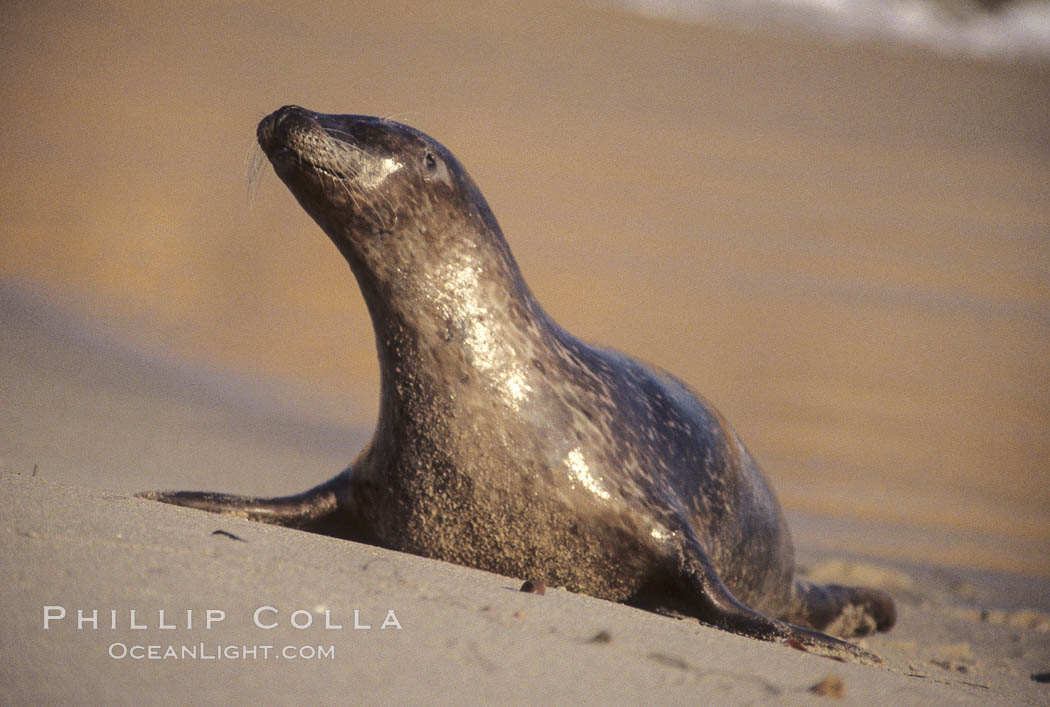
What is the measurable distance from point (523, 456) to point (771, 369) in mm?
9010

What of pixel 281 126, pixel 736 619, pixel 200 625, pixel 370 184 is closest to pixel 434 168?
pixel 370 184

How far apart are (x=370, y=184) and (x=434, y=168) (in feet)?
0.80

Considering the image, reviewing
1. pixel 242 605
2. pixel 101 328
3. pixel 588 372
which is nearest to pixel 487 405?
pixel 588 372

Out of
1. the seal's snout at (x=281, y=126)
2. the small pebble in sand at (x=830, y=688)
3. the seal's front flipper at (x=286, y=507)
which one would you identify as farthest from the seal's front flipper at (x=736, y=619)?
the seal's snout at (x=281, y=126)

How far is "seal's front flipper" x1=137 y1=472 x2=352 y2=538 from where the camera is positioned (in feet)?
13.9

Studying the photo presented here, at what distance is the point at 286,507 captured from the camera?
4383 mm

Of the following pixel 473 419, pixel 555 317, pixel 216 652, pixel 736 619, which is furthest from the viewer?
pixel 555 317

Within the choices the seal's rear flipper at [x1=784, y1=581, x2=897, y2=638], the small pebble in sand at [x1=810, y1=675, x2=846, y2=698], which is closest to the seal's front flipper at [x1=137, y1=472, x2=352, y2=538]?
the small pebble in sand at [x1=810, y1=675, x2=846, y2=698]

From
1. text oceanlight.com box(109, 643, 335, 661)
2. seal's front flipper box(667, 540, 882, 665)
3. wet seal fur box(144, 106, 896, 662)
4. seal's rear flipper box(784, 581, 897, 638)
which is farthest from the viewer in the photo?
seal's rear flipper box(784, 581, 897, 638)

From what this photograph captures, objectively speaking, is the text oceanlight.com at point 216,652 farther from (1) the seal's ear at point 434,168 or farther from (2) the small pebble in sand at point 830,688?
(1) the seal's ear at point 434,168

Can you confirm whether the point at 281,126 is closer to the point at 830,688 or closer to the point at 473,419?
the point at 473,419

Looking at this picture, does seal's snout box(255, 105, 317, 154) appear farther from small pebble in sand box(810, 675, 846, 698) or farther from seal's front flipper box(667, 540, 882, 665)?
small pebble in sand box(810, 675, 846, 698)

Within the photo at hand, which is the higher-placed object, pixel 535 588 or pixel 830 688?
pixel 830 688

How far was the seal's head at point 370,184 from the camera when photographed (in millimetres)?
3828
